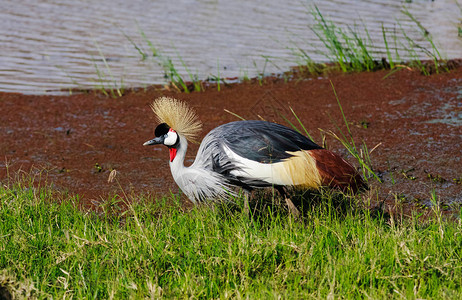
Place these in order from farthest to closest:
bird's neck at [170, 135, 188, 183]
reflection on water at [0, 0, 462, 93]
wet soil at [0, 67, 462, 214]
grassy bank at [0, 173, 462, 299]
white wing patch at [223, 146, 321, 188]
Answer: reflection on water at [0, 0, 462, 93] < wet soil at [0, 67, 462, 214] < bird's neck at [170, 135, 188, 183] < white wing patch at [223, 146, 321, 188] < grassy bank at [0, 173, 462, 299]

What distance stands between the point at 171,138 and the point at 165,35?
586cm

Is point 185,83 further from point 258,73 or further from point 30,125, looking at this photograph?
point 30,125

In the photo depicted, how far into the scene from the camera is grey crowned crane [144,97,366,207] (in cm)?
374

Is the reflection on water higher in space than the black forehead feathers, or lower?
lower

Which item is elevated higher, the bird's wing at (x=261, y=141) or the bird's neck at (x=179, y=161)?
the bird's wing at (x=261, y=141)

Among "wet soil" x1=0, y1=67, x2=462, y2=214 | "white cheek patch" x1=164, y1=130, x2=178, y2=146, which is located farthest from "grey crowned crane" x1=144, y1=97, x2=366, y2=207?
"wet soil" x1=0, y1=67, x2=462, y2=214

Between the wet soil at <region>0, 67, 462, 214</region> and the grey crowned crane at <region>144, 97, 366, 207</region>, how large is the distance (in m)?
0.47

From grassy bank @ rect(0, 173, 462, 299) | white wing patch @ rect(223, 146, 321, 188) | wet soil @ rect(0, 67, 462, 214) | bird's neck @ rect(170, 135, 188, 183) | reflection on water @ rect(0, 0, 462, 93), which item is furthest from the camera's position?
reflection on water @ rect(0, 0, 462, 93)

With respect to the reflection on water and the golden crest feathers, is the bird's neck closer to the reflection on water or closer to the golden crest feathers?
the golden crest feathers

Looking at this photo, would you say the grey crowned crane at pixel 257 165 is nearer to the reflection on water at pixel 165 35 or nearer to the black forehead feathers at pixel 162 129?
the black forehead feathers at pixel 162 129

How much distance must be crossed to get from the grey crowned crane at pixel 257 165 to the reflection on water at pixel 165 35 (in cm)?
340

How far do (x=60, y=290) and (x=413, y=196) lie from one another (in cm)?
254

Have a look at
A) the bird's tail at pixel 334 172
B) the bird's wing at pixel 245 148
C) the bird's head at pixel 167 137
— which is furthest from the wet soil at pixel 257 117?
the bird's wing at pixel 245 148

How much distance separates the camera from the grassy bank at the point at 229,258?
300 centimetres
